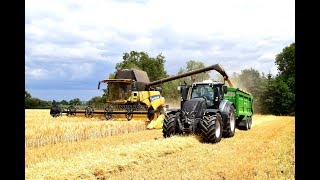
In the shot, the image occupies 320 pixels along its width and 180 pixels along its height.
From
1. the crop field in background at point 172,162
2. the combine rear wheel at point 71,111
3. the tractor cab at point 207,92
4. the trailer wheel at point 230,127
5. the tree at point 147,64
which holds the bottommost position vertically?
the crop field in background at point 172,162

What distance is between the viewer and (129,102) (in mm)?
23203

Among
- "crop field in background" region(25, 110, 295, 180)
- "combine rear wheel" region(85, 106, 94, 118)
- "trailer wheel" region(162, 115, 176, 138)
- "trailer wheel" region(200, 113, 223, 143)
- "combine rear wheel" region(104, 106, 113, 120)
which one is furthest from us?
"combine rear wheel" region(85, 106, 94, 118)

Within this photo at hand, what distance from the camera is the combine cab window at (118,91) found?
76.9 ft

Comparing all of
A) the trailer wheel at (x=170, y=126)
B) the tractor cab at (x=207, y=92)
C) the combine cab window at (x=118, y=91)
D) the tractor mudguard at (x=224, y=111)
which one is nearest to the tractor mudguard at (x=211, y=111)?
the tractor cab at (x=207, y=92)

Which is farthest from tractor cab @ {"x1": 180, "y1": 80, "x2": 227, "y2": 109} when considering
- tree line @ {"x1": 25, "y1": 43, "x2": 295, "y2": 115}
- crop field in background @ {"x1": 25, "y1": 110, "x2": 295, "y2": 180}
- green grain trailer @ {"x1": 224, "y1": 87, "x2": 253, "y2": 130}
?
tree line @ {"x1": 25, "y1": 43, "x2": 295, "y2": 115}

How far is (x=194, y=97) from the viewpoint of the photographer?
1460cm

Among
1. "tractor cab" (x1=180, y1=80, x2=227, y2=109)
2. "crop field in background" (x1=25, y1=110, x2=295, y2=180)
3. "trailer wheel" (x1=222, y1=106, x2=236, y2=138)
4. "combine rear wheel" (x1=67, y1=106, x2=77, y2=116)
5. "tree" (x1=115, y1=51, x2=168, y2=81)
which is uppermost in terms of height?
"tree" (x1=115, y1=51, x2=168, y2=81)

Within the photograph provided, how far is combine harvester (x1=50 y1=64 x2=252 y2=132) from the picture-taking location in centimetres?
2125

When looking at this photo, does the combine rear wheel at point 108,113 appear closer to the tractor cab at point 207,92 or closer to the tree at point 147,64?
the tractor cab at point 207,92

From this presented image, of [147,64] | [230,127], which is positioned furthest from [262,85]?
[230,127]

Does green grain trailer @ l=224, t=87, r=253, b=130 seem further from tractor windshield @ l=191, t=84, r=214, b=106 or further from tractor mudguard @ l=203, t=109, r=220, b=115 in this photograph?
tractor mudguard @ l=203, t=109, r=220, b=115
